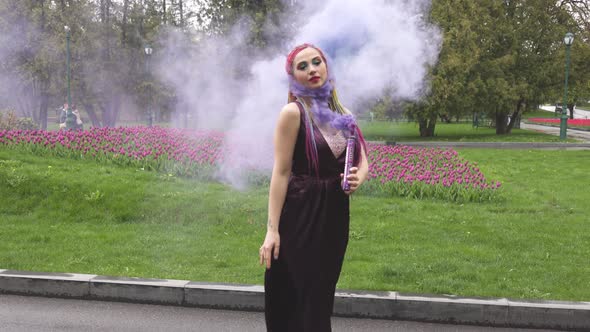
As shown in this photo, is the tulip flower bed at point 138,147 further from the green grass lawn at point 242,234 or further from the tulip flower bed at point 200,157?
the green grass lawn at point 242,234

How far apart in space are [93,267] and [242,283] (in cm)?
160

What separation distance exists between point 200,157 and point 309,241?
319 inches

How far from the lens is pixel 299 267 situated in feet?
9.98

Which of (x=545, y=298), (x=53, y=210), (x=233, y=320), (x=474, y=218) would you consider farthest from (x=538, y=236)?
(x=53, y=210)

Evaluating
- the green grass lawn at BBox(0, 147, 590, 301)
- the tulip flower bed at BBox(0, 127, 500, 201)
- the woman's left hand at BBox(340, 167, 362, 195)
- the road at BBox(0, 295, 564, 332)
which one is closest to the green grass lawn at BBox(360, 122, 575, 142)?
the tulip flower bed at BBox(0, 127, 500, 201)

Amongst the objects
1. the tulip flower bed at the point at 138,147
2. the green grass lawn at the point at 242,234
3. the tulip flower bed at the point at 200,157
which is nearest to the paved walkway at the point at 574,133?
the tulip flower bed at the point at 200,157

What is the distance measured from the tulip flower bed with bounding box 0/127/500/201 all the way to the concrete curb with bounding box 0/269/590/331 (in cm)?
470

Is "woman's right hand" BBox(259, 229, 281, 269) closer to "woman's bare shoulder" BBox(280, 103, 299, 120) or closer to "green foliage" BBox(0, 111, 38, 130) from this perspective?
"woman's bare shoulder" BBox(280, 103, 299, 120)

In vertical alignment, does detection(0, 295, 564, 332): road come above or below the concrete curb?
below

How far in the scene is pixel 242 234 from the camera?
7.29m

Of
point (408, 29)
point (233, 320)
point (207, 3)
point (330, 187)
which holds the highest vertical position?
point (207, 3)

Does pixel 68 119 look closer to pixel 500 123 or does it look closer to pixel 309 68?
pixel 309 68

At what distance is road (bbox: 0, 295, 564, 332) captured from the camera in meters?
4.60

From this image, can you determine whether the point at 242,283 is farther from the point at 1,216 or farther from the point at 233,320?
the point at 1,216
